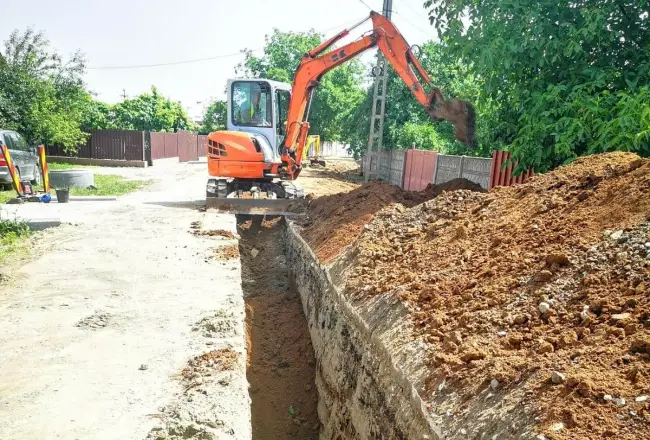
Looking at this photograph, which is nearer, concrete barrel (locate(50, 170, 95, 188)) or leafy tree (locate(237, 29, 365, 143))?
concrete barrel (locate(50, 170, 95, 188))

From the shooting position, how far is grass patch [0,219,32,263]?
7.15 meters

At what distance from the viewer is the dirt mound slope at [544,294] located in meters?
2.12

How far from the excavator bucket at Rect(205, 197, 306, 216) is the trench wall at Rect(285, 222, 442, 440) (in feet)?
15.6

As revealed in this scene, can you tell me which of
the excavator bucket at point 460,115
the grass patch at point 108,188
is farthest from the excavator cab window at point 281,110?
the grass patch at point 108,188

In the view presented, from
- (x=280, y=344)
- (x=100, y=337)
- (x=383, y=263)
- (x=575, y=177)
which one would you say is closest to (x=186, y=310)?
(x=100, y=337)

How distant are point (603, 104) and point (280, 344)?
4533 mm

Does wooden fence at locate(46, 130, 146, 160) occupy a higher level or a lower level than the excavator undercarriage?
higher

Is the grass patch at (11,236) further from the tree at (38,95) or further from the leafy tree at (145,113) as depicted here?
the leafy tree at (145,113)

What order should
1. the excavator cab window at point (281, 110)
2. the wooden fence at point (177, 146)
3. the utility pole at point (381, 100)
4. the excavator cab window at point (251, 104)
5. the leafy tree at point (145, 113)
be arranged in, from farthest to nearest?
1. the leafy tree at point (145, 113)
2. the wooden fence at point (177, 146)
3. the utility pole at point (381, 100)
4. the excavator cab window at point (281, 110)
5. the excavator cab window at point (251, 104)

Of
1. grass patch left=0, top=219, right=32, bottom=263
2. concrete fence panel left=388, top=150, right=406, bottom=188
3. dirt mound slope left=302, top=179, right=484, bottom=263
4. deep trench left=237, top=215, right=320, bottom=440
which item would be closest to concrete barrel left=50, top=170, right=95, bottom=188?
grass patch left=0, top=219, right=32, bottom=263

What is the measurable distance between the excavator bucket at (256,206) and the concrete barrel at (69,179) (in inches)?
268

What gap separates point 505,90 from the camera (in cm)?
667

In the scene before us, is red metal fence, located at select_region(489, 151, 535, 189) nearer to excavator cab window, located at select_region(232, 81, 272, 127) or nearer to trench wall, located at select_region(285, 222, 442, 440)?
trench wall, located at select_region(285, 222, 442, 440)

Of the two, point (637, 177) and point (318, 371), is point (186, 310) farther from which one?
point (637, 177)
